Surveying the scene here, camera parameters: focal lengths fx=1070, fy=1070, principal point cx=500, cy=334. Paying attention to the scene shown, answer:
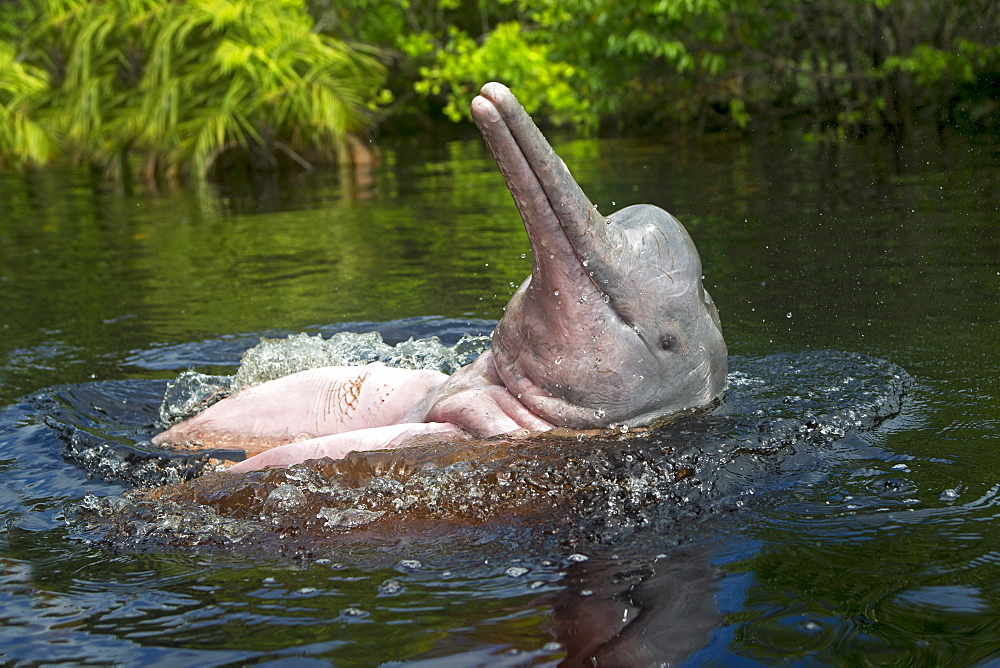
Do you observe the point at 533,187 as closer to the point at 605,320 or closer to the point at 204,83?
the point at 605,320

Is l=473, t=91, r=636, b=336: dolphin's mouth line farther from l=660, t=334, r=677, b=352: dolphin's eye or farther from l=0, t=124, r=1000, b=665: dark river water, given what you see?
l=0, t=124, r=1000, b=665: dark river water

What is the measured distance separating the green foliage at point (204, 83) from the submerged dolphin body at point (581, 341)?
1556 centimetres

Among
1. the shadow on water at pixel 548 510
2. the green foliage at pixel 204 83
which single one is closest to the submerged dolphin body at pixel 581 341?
the shadow on water at pixel 548 510

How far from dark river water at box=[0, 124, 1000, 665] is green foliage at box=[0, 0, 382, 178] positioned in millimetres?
11733

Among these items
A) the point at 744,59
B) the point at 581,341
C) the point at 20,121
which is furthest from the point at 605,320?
the point at 20,121

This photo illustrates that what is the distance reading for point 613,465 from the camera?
3.89m

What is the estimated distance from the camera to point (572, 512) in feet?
12.1

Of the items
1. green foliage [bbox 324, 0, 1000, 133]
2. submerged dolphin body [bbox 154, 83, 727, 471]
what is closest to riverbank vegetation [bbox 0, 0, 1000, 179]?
green foliage [bbox 324, 0, 1000, 133]

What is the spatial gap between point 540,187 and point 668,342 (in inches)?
33.3

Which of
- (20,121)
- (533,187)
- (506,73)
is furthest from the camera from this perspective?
(20,121)

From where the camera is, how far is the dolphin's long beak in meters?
3.49

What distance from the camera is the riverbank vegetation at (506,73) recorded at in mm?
17062

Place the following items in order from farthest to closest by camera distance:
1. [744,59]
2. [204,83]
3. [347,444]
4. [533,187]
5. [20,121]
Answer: [20,121] → [204,83] → [744,59] → [347,444] → [533,187]

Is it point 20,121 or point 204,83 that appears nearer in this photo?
point 204,83
